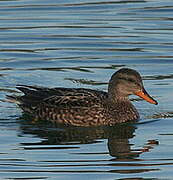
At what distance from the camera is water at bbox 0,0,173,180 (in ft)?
47.7

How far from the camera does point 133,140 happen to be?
16156mm

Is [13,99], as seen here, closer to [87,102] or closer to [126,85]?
[87,102]

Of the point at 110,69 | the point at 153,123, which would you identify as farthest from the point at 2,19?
the point at 153,123

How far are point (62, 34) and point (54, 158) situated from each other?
31.9 feet

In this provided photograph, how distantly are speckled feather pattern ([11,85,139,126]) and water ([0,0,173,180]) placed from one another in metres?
0.24

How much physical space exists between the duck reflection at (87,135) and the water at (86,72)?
1 cm

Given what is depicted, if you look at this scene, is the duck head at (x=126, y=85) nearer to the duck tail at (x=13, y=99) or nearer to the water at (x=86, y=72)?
the water at (x=86, y=72)

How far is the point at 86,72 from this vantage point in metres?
20.6

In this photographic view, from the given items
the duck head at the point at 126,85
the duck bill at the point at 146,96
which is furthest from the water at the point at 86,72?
the duck head at the point at 126,85

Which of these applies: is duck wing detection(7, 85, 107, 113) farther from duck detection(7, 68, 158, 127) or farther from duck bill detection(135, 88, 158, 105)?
duck bill detection(135, 88, 158, 105)

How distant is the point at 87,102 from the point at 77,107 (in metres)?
0.17

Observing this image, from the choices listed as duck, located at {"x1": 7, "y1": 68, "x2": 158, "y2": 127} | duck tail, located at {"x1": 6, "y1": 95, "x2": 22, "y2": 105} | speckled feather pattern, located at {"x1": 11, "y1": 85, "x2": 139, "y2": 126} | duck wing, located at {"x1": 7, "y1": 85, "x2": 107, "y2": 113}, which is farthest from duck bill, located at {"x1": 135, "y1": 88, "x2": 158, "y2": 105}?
duck tail, located at {"x1": 6, "y1": 95, "x2": 22, "y2": 105}

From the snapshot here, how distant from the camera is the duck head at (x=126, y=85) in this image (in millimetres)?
17642

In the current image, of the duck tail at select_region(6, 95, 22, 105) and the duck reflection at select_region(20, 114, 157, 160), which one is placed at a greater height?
the duck tail at select_region(6, 95, 22, 105)
